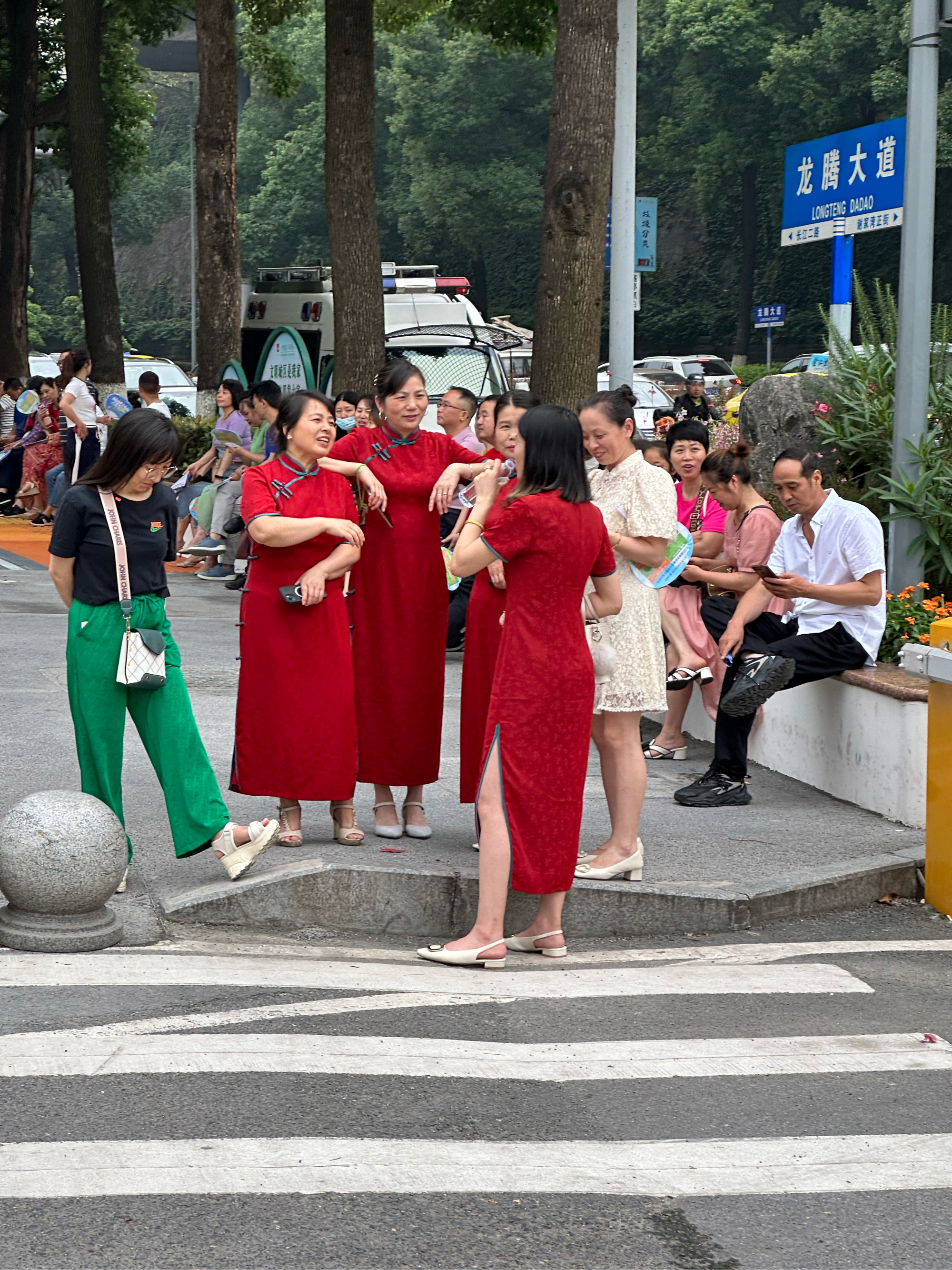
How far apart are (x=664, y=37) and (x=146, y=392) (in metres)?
40.0

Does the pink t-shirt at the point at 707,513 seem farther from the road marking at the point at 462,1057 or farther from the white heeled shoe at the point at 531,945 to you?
the road marking at the point at 462,1057

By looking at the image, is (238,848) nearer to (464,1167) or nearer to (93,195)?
(464,1167)

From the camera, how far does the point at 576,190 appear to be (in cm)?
1244

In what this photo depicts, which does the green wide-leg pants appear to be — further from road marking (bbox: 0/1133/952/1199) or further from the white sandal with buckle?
road marking (bbox: 0/1133/952/1199)

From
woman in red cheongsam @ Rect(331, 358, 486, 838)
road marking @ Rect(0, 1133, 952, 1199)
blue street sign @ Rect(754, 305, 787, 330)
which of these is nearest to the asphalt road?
road marking @ Rect(0, 1133, 952, 1199)

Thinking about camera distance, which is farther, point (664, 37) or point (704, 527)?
A: point (664, 37)

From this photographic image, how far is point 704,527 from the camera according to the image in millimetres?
9336

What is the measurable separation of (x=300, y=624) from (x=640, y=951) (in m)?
1.74

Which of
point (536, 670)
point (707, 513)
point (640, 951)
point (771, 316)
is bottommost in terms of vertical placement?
point (640, 951)

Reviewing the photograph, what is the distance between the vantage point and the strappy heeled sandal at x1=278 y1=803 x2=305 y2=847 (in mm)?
6691

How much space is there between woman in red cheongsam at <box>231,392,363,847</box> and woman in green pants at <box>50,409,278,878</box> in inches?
12.3

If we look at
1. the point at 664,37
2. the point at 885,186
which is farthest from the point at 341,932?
the point at 664,37

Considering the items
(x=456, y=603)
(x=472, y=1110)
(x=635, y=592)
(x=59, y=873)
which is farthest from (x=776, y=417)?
(x=472, y=1110)

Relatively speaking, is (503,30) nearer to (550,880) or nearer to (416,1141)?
(550,880)
